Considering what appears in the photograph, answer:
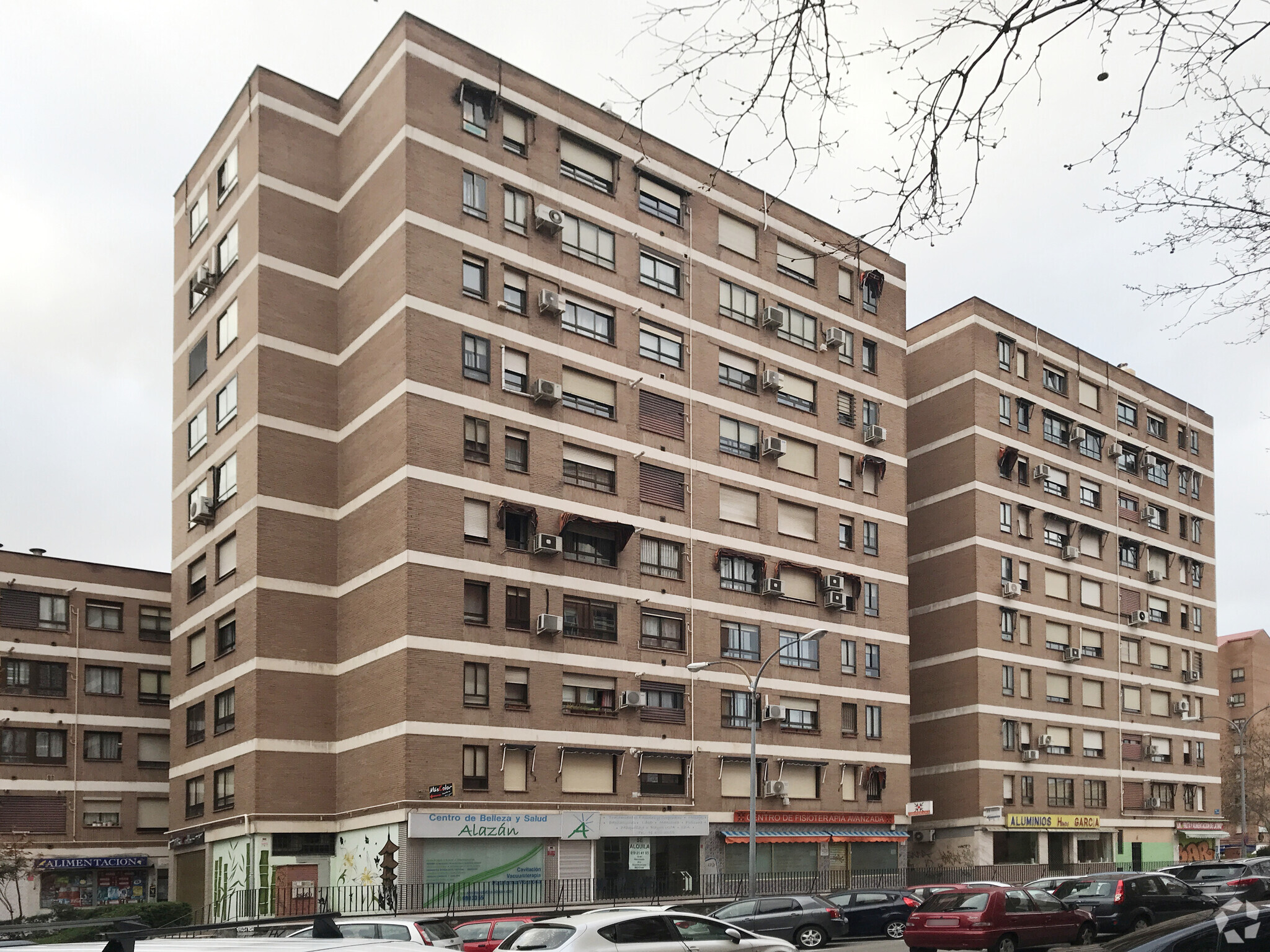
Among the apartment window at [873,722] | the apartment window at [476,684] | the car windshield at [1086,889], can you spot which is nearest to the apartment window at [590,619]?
the apartment window at [476,684]

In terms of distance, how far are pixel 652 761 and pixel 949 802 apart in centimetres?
1831

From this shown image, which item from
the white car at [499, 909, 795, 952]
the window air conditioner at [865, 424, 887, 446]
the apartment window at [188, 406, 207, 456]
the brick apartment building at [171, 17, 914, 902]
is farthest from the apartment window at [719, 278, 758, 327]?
the white car at [499, 909, 795, 952]

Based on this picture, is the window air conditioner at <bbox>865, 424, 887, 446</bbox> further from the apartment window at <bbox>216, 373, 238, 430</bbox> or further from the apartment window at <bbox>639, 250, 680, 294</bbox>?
the apartment window at <bbox>216, 373, 238, 430</bbox>

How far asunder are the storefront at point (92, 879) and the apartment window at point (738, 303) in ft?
102

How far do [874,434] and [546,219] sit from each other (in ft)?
54.7

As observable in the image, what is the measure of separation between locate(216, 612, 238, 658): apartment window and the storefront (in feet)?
46.0

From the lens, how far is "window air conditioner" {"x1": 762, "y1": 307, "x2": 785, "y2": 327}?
1918 inches

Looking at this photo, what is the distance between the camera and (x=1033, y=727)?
57.5 m

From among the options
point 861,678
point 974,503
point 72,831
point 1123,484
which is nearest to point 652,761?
point 861,678

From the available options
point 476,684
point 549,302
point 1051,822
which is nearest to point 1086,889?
point 476,684

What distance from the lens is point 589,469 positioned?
140 feet

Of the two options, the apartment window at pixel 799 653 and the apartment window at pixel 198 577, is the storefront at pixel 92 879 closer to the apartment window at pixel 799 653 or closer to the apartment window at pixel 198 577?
the apartment window at pixel 198 577

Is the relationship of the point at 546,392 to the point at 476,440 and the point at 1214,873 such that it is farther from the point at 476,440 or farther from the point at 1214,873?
the point at 1214,873

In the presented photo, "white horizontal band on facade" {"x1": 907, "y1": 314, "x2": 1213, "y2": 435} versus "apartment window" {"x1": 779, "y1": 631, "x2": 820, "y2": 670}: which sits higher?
"white horizontal band on facade" {"x1": 907, "y1": 314, "x2": 1213, "y2": 435}
